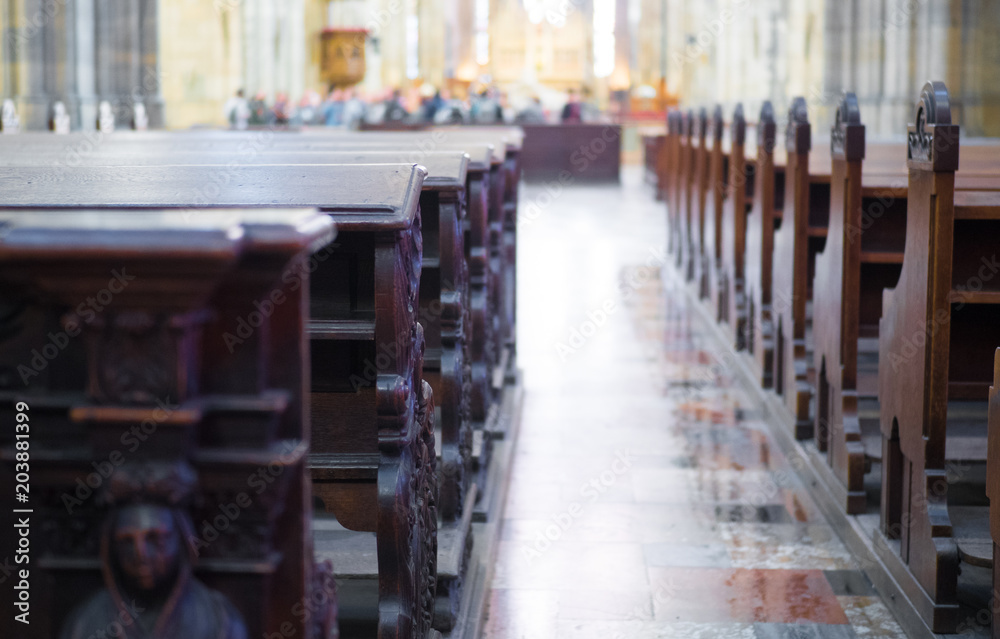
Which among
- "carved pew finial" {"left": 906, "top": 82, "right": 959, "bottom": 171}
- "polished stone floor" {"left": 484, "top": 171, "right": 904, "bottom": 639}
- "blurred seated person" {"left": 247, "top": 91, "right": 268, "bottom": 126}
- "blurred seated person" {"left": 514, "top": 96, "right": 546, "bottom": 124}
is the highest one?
"blurred seated person" {"left": 514, "top": 96, "right": 546, "bottom": 124}

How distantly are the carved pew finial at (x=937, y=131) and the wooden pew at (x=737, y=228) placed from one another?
3.11m

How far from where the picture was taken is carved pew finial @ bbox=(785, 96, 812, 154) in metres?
4.04

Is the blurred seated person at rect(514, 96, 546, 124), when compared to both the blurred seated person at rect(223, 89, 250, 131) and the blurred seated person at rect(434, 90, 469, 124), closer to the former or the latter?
the blurred seated person at rect(434, 90, 469, 124)

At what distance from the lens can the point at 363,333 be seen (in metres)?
2.21

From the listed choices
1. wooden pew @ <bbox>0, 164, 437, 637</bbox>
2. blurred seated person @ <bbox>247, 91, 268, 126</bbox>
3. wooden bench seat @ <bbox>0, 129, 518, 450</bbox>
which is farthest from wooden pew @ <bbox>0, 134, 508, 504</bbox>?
blurred seated person @ <bbox>247, 91, 268, 126</bbox>

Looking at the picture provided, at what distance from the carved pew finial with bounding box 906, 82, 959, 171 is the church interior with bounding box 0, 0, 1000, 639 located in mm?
11

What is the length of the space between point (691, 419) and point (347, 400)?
259cm

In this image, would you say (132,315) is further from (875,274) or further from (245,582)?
(875,274)

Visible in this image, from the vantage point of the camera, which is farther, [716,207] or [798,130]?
[716,207]

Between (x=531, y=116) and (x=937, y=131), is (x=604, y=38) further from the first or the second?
(x=937, y=131)

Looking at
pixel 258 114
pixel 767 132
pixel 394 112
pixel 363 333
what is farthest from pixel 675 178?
pixel 394 112

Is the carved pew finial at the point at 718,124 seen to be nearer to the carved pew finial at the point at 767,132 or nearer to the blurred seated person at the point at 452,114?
the carved pew finial at the point at 767,132

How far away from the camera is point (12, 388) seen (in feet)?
4.09

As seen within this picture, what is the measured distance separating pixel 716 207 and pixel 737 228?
0.95m
